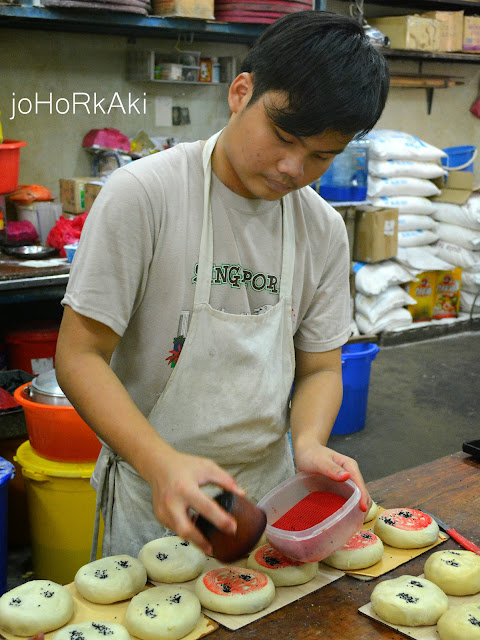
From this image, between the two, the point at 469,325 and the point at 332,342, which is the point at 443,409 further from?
the point at 332,342

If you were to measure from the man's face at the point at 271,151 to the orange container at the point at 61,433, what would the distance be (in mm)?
1358

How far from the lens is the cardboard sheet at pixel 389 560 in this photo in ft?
4.49

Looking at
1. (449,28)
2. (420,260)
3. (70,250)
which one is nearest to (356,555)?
(70,250)

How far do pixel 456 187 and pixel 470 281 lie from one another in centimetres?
80

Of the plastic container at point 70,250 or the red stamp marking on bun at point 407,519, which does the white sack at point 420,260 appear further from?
the red stamp marking on bun at point 407,519

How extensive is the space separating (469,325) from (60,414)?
4.57 metres

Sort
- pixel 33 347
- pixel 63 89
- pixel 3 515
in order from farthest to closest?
pixel 63 89 → pixel 33 347 → pixel 3 515

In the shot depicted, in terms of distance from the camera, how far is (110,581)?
4.14 feet

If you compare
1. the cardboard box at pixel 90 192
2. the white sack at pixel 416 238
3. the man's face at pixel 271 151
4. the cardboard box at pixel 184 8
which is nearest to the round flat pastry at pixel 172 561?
the man's face at pixel 271 151

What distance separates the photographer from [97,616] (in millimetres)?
1242

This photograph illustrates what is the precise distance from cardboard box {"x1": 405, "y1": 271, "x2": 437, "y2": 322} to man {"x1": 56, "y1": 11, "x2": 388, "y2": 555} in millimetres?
4377

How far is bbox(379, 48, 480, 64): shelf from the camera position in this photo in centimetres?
536

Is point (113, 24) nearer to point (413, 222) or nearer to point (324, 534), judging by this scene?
point (413, 222)

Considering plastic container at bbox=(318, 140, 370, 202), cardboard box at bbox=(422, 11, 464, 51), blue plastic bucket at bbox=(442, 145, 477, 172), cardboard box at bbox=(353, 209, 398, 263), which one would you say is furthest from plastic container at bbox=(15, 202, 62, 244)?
blue plastic bucket at bbox=(442, 145, 477, 172)
